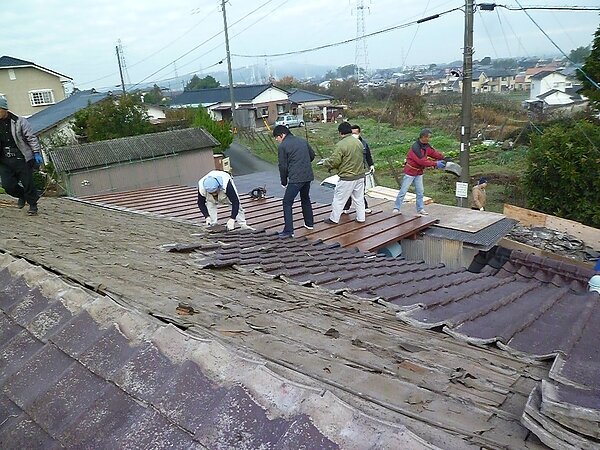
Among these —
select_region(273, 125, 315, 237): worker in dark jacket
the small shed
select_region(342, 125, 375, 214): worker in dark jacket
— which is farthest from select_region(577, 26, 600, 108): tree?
select_region(273, 125, 315, 237): worker in dark jacket

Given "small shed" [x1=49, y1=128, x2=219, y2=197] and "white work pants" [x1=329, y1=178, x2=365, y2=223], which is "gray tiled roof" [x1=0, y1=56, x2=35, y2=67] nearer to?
"small shed" [x1=49, y1=128, x2=219, y2=197]

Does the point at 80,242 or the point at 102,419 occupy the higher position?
the point at 102,419

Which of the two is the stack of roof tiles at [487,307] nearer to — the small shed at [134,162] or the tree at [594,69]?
the small shed at [134,162]

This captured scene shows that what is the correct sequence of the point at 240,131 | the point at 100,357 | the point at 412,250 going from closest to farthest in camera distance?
the point at 100,357 < the point at 412,250 < the point at 240,131

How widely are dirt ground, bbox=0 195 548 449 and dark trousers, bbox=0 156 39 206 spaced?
2103 mm

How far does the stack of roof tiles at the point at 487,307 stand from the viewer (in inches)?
58.9

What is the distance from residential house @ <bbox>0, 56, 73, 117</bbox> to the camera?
115 ft

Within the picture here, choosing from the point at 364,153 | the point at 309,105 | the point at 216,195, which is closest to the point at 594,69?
the point at 364,153

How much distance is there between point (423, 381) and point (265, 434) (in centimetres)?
89

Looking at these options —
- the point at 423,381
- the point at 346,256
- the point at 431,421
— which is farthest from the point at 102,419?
the point at 346,256

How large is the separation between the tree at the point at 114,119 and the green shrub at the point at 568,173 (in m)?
17.1

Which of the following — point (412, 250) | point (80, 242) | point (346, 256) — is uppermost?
point (80, 242)

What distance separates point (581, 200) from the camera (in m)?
13.7

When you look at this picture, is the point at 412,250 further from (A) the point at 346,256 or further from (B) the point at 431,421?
(B) the point at 431,421
